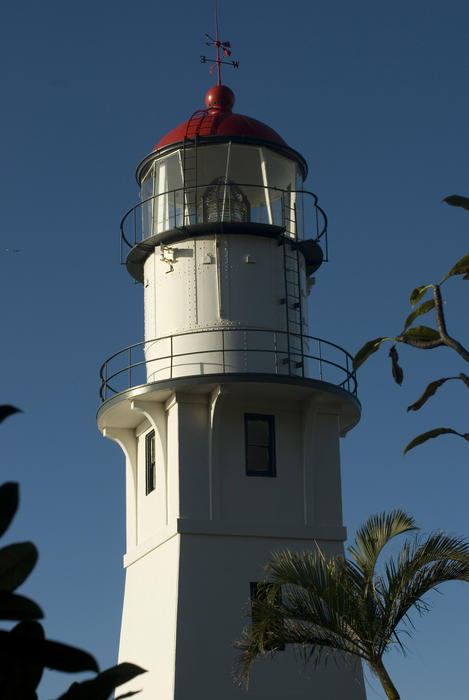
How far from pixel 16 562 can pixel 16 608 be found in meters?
0.12

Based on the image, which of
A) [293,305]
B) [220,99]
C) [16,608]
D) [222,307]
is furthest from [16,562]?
[220,99]

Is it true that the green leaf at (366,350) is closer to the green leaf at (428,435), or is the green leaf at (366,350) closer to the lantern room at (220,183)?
the green leaf at (428,435)

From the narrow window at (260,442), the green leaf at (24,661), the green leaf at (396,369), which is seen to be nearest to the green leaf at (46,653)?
the green leaf at (24,661)

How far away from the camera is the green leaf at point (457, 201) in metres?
8.60

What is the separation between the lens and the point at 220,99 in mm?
27656

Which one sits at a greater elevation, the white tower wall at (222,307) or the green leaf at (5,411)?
the white tower wall at (222,307)

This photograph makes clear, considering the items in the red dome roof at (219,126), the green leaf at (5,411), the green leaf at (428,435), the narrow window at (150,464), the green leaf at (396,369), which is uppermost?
the red dome roof at (219,126)

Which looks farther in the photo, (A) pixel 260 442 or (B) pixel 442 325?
(A) pixel 260 442

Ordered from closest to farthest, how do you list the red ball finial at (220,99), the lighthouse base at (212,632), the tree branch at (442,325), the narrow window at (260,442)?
the tree branch at (442,325), the lighthouse base at (212,632), the narrow window at (260,442), the red ball finial at (220,99)

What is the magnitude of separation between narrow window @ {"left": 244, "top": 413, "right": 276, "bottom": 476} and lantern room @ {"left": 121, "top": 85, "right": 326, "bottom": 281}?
14.0 feet

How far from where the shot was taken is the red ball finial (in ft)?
90.4

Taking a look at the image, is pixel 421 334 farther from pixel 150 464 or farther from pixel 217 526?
pixel 150 464

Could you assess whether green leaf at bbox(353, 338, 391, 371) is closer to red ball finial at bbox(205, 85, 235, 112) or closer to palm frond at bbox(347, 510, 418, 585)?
palm frond at bbox(347, 510, 418, 585)

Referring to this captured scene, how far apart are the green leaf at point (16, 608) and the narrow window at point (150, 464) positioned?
22569 mm
